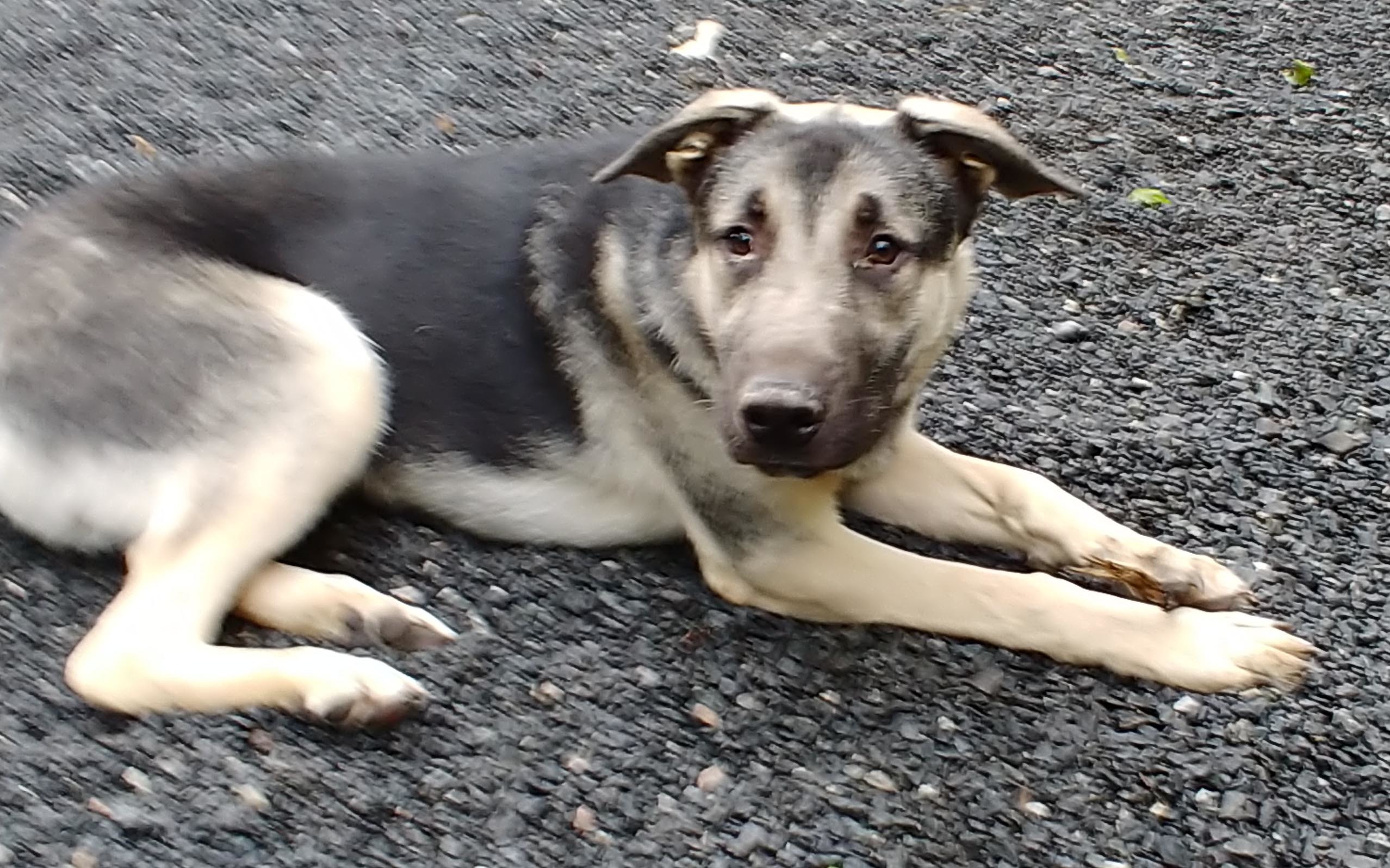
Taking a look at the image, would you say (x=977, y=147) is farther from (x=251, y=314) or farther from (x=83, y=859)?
(x=83, y=859)

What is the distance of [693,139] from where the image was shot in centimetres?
277

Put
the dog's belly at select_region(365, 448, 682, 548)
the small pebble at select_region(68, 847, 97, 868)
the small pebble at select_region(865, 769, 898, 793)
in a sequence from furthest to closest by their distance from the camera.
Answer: the dog's belly at select_region(365, 448, 682, 548) < the small pebble at select_region(865, 769, 898, 793) < the small pebble at select_region(68, 847, 97, 868)

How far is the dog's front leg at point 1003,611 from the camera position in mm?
2791

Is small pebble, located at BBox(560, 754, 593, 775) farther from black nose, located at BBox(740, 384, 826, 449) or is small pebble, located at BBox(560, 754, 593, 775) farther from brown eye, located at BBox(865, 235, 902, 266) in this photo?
brown eye, located at BBox(865, 235, 902, 266)

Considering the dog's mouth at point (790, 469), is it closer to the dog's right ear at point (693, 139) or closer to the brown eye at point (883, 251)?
the brown eye at point (883, 251)

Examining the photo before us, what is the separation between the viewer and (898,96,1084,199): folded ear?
2703 millimetres

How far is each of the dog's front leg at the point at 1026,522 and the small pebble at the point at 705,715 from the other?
0.76m

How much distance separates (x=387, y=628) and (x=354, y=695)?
25 centimetres

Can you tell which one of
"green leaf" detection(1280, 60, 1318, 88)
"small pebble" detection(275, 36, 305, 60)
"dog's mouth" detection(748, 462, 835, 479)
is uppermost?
"green leaf" detection(1280, 60, 1318, 88)

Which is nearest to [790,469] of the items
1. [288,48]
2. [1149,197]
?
[1149,197]

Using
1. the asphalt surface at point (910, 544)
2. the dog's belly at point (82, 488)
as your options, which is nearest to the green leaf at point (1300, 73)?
the asphalt surface at point (910, 544)

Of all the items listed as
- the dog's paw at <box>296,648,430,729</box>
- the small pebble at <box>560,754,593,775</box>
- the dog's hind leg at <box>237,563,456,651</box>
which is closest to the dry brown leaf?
the dog's hind leg at <box>237,563,456,651</box>

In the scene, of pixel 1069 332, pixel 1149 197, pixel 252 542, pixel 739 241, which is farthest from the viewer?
pixel 1149 197

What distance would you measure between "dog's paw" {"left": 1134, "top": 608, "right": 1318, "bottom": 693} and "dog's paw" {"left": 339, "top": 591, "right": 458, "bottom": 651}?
4.85 feet
